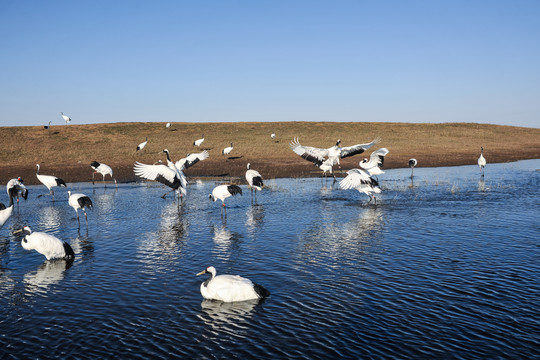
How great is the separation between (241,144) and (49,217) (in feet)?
135

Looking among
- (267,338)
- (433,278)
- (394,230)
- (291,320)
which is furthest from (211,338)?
(394,230)

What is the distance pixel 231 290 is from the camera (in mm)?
9070

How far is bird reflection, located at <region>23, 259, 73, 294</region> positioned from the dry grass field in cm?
2371

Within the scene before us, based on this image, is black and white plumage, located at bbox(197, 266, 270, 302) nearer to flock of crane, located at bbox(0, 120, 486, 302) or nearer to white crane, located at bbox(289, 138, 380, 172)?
flock of crane, located at bbox(0, 120, 486, 302)

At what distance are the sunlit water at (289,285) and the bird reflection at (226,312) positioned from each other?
40 mm

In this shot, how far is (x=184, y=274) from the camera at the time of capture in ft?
36.6

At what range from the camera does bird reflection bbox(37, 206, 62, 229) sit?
17.6 m

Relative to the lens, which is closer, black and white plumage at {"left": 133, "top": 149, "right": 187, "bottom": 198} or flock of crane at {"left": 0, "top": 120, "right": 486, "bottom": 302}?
flock of crane at {"left": 0, "top": 120, "right": 486, "bottom": 302}

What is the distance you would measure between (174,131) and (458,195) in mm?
55607

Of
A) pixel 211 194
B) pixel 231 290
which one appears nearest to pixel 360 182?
pixel 211 194

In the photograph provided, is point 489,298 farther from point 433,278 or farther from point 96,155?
point 96,155

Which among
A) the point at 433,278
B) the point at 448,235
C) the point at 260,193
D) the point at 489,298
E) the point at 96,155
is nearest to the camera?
the point at 489,298

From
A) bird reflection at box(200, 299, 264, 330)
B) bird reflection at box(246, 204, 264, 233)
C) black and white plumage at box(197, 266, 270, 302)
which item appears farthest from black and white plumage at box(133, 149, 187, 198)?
bird reflection at box(200, 299, 264, 330)

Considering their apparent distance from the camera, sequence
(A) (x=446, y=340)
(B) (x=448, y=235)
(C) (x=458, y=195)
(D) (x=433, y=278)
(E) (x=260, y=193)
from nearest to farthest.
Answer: (A) (x=446, y=340) → (D) (x=433, y=278) → (B) (x=448, y=235) → (C) (x=458, y=195) → (E) (x=260, y=193)
